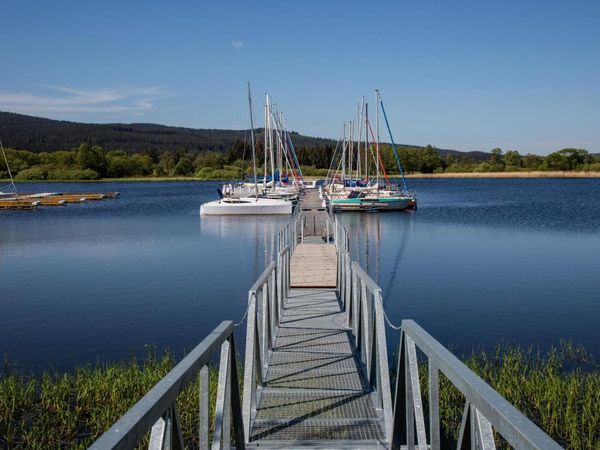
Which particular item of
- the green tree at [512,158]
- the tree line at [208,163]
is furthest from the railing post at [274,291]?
the green tree at [512,158]

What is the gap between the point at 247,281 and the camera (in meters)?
18.0

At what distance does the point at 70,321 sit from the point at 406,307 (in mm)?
7607

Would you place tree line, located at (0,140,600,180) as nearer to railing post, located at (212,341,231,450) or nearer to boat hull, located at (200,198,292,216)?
boat hull, located at (200,198,292,216)

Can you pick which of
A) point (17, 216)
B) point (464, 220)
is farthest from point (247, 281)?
point (17, 216)

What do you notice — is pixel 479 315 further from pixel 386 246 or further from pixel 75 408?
pixel 386 246

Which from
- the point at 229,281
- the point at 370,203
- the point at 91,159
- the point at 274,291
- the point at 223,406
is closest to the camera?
the point at 223,406

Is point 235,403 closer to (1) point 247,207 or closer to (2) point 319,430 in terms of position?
(2) point 319,430

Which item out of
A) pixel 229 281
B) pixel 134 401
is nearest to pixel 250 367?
pixel 134 401

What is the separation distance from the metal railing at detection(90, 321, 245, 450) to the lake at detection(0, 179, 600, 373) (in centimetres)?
718

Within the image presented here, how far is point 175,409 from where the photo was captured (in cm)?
254

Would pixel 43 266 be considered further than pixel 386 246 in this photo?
No

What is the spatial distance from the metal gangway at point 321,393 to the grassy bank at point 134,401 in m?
1.00

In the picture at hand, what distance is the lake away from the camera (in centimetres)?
1183

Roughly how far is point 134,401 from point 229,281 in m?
10.5
